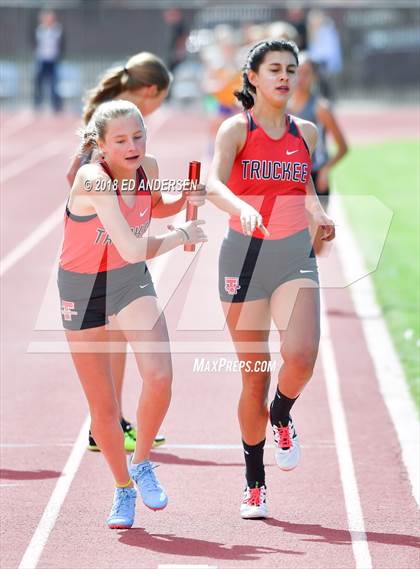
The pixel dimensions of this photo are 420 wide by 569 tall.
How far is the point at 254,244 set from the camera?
21.9ft

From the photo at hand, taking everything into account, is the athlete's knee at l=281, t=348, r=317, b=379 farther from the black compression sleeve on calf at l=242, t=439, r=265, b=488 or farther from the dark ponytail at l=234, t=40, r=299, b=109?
the dark ponytail at l=234, t=40, r=299, b=109

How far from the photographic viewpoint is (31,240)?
16.7 meters

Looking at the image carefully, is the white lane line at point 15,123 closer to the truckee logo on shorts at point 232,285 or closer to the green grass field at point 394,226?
the green grass field at point 394,226

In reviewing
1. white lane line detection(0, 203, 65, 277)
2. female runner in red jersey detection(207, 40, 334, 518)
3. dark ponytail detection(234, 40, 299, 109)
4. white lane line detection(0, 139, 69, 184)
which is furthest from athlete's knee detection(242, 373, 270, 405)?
white lane line detection(0, 139, 69, 184)

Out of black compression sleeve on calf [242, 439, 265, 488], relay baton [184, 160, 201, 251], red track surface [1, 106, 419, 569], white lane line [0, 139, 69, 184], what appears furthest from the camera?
white lane line [0, 139, 69, 184]

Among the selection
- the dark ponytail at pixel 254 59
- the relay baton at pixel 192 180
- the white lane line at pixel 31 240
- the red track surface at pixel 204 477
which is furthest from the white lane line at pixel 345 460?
the white lane line at pixel 31 240

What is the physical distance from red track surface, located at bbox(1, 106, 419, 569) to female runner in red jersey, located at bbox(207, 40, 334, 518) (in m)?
0.22

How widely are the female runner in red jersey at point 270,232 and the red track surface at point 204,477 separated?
0.22 m

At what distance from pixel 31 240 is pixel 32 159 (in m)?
9.13

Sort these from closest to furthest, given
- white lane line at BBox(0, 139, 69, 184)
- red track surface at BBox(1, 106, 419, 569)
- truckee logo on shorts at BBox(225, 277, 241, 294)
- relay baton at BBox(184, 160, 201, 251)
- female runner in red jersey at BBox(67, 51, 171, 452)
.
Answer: relay baton at BBox(184, 160, 201, 251), red track surface at BBox(1, 106, 419, 569), truckee logo on shorts at BBox(225, 277, 241, 294), female runner in red jersey at BBox(67, 51, 171, 452), white lane line at BBox(0, 139, 69, 184)

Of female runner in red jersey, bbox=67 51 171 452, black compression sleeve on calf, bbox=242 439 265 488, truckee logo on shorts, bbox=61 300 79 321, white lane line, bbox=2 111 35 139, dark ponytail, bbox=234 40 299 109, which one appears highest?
white lane line, bbox=2 111 35 139

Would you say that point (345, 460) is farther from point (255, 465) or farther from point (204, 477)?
point (255, 465)

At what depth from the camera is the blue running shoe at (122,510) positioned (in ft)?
22.0

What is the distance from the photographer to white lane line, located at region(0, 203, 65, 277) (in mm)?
15023
